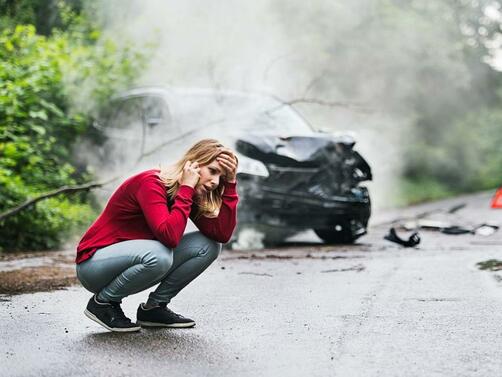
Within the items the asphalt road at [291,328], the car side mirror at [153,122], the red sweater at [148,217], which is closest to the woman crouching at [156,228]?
the red sweater at [148,217]

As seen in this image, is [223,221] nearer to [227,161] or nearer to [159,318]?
[227,161]

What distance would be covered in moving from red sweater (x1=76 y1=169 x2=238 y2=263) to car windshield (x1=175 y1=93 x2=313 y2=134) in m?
5.13

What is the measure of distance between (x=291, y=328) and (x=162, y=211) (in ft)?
3.67

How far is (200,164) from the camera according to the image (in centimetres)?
464

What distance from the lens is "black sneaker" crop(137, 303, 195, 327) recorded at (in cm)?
492

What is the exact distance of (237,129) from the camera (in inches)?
390

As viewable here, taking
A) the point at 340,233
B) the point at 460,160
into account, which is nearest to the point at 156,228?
the point at 340,233

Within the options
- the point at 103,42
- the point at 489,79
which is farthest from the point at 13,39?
the point at 489,79

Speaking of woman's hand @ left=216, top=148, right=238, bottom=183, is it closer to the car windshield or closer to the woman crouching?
the woman crouching

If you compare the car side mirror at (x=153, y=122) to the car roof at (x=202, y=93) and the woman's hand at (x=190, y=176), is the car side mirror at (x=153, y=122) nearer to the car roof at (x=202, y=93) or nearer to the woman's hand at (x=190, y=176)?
the car roof at (x=202, y=93)

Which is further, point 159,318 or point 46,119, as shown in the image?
point 46,119

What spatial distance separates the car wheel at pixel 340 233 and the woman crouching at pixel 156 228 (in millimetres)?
5239

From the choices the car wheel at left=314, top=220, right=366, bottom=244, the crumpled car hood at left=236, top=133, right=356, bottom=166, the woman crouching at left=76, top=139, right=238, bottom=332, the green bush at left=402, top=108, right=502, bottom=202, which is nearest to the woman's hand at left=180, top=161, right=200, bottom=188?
the woman crouching at left=76, top=139, right=238, bottom=332

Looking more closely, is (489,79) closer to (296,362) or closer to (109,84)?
(109,84)
